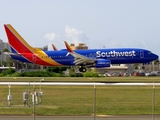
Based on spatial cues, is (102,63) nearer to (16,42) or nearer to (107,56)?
(107,56)

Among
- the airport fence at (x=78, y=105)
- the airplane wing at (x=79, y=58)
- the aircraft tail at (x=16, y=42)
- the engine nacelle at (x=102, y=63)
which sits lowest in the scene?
the airport fence at (x=78, y=105)

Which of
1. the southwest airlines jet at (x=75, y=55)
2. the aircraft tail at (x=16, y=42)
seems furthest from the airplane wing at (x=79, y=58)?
the aircraft tail at (x=16, y=42)

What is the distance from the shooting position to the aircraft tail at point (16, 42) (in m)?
62.3

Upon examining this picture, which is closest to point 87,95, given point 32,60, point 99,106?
point 99,106

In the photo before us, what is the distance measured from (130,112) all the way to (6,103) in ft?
25.8

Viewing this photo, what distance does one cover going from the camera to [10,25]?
63250 millimetres

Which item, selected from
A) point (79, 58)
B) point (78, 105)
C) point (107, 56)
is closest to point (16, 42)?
point (79, 58)

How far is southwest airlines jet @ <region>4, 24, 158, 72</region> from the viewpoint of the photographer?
58281 mm

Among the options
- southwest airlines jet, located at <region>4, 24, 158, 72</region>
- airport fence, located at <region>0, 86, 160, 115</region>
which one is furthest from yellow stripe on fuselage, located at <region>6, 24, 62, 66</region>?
airport fence, located at <region>0, 86, 160, 115</region>

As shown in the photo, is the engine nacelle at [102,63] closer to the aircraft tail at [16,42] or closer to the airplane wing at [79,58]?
the airplane wing at [79,58]

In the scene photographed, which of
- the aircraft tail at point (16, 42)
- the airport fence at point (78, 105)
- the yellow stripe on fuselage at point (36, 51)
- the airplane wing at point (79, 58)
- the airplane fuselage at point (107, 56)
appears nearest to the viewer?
the airport fence at point (78, 105)

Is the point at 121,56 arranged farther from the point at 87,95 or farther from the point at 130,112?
the point at 130,112

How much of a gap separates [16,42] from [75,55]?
927cm

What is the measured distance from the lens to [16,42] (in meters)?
62.7
